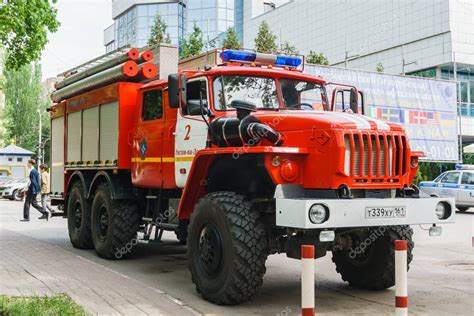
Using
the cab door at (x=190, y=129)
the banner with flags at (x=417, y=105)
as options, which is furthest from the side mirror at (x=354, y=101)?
the banner with flags at (x=417, y=105)

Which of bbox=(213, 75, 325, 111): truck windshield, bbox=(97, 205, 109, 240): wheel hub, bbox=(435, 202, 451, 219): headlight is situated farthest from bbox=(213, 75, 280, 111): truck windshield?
bbox=(97, 205, 109, 240): wheel hub

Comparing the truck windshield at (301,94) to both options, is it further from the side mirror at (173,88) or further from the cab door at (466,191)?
the cab door at (466,191)

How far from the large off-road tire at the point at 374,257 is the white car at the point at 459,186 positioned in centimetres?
1561

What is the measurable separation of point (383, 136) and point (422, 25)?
137 ft

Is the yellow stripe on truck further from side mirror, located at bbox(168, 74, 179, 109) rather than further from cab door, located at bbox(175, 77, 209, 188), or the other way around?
side mirror, located at bbox(168, 74, 179, 109)

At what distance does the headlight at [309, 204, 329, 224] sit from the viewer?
5.58 meters

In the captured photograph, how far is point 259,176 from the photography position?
663cm

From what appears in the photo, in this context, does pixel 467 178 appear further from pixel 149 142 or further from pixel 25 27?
pixel 25 27

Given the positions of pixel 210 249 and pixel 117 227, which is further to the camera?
pixel 117 227

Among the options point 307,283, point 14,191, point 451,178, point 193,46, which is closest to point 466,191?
point 451,178

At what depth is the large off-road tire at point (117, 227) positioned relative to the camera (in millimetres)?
9477

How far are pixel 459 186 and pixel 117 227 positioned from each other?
16837mm

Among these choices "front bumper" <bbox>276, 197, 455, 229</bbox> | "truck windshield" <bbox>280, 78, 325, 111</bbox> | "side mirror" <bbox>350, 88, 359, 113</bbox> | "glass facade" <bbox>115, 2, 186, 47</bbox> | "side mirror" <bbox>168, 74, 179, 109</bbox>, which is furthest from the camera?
"glass facade" <bbox>115, 2, 186, 47</bbox>

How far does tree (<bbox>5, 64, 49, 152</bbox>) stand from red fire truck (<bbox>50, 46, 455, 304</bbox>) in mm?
56130
